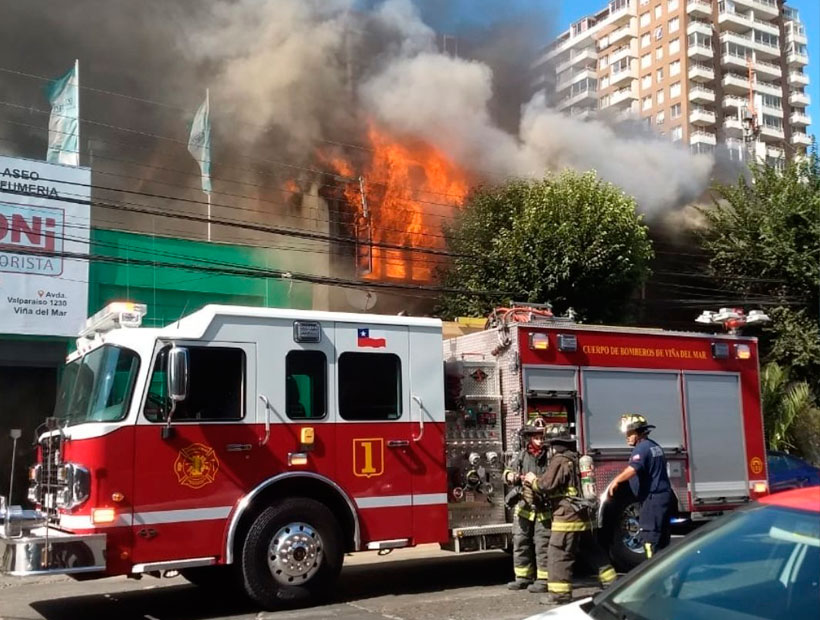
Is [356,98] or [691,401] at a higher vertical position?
[356,98]

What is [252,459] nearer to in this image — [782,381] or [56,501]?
[56,501]

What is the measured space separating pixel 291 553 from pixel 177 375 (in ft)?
5.68

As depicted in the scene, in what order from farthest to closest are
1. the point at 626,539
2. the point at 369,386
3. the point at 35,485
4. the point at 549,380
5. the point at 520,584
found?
the point at 626,539
the point at 549,380
the point at 520,584
the point at 369,386
the point at 35,485

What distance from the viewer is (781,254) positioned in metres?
21.6

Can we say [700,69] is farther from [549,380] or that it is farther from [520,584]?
[520,584]

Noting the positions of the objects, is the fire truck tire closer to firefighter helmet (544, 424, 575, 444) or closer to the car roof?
firefighter helmet (544, 424, 575, 444)

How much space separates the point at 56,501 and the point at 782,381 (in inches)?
648

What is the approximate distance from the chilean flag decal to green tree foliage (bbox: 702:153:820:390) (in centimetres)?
1659

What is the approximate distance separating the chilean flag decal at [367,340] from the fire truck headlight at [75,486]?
8.26 feet

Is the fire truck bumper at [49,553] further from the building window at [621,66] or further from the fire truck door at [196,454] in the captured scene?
the building window at [621,66]

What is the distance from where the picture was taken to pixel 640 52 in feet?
243

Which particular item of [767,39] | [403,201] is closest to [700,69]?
[767,39]

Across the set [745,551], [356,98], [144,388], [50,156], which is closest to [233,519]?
[144,388]

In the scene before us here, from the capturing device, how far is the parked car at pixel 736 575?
8.94 ft
